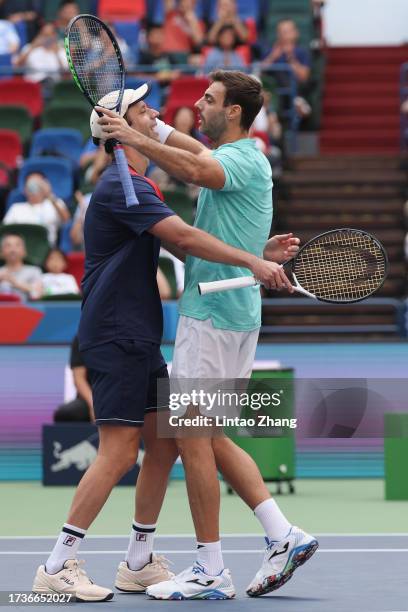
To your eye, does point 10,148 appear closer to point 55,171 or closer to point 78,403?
point 55,171

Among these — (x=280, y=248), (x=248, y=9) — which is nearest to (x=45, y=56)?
(x=248, y=9)

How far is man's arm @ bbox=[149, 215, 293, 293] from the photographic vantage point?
582 cm

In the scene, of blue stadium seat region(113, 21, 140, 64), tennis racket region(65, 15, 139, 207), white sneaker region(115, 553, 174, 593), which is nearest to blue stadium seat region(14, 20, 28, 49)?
blue stadium seat region(113, 21, 140, 64)

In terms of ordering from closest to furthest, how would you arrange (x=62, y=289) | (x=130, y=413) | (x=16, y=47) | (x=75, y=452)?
(x=130, y=413), (x=75, y=452), (x=62, y=289), (x=16, y=47)

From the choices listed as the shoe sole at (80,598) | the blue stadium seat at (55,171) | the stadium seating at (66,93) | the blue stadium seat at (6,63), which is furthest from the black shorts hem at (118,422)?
the blue stadium seat at (6,63)

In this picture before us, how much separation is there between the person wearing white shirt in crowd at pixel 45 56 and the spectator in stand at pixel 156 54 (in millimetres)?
895

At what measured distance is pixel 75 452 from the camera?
10.9m

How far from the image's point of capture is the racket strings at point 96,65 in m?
5.96

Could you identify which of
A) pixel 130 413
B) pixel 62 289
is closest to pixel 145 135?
pixel 130 413

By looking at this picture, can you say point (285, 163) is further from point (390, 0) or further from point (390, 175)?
point (390, 0)

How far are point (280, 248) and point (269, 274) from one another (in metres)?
0.51

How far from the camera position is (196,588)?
603cm

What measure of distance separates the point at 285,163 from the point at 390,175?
1.08 meters

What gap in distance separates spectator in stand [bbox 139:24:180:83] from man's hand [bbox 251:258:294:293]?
420 inches
